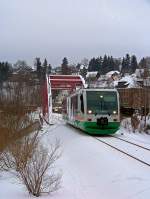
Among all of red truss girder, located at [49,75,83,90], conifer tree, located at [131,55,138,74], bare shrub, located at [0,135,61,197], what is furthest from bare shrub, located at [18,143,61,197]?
conifer tree, located at [131,55,138,74]

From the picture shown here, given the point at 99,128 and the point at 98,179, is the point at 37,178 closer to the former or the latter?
the point at 98,179

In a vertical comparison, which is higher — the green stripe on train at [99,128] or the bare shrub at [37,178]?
the green stripe on train at [99,128]

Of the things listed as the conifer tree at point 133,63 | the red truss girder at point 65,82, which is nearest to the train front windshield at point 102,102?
the red truss girder at point 65,82

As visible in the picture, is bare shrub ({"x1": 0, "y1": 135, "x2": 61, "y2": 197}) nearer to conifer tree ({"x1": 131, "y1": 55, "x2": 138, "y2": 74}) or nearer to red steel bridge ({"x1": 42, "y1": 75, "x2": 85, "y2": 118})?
red steel bridge ({"x1": 42, "y1": 75, "x2": 85, "y2": 118})

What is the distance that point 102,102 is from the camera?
27.0 m

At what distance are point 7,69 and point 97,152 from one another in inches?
4156

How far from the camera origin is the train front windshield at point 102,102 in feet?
87.7

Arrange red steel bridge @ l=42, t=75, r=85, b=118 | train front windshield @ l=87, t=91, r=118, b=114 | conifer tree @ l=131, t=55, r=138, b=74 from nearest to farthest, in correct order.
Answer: train front windshield @ l=87, t=91, r=118, b=114 < red steel bridge @ l=42, t=75, r=85, b=118 < conifer tree @ l=131, t=55, r=138, b=74

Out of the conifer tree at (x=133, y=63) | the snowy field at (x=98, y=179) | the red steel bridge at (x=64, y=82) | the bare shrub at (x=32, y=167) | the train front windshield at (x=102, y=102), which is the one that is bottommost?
the snowy field at (x=98, y=179)

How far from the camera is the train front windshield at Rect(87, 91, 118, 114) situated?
26719mm

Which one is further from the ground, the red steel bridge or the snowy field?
Result: the red steel bridge

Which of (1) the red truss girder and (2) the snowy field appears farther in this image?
(1) the red truss girder

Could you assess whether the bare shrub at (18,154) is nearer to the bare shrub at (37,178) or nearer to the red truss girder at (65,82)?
the bare shrub at (37,178)

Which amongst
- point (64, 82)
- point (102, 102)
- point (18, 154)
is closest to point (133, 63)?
point (64, 82)
